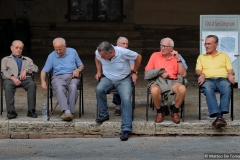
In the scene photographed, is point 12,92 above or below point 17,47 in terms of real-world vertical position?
below

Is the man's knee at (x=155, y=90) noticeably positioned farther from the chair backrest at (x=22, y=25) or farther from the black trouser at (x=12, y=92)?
the chair backrest at (x=22, y=25)

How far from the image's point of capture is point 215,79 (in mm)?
8156

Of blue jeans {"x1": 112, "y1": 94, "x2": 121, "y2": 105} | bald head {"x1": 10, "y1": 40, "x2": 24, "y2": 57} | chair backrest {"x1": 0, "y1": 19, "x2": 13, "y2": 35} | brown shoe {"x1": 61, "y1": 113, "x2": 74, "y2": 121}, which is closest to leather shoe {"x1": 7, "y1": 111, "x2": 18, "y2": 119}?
brown shoe {"x1": 61, "y1": 113, "x2": 74, "y2": 121}

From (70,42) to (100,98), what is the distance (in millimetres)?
9300

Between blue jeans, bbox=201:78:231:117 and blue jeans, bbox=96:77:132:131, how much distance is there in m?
1.04

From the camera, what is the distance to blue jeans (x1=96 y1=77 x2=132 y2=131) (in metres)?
7.75

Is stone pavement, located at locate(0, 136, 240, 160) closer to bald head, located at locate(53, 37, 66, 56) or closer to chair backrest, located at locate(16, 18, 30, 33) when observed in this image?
bald head, located at locate(53, 37, 66, 56)

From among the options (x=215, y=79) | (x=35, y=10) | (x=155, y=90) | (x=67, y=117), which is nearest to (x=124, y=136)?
(x=155, y=90)

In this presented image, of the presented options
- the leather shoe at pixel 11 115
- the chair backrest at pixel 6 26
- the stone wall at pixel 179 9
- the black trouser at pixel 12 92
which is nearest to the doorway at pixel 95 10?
the stone wall at pixel 179 9

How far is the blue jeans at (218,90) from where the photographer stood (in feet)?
25.7

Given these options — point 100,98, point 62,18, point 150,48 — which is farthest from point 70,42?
point 100,98

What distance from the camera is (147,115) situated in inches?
319

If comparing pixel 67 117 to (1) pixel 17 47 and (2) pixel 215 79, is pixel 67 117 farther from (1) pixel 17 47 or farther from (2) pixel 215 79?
(2) pixel 215 79

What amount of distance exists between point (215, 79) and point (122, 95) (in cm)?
133
